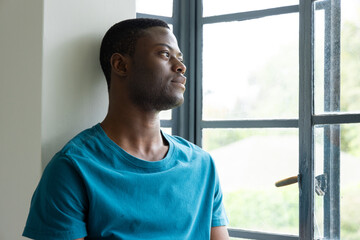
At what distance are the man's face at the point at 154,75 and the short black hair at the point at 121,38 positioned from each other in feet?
0.07

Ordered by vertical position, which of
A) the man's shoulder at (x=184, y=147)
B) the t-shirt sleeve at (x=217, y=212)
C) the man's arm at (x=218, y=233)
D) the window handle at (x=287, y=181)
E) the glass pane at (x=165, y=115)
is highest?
the glass pane at (x=165, y=115)

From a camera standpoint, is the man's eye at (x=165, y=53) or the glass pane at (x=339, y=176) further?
the glass pane at (x=339, y=176)

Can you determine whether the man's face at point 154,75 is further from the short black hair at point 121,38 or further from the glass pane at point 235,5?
the glass pane at point 235,5

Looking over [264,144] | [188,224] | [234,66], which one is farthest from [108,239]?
[234,66]

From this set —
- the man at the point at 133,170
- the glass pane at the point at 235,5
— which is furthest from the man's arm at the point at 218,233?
the glass pane at the point at 235,5

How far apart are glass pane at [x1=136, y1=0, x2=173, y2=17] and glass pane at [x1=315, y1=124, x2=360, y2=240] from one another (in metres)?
0.90

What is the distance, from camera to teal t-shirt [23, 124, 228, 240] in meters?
1.29

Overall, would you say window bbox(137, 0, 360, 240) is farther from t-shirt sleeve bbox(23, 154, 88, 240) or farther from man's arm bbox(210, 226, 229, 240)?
t-shirt sleeve bbox(23, 154, 88, 240)

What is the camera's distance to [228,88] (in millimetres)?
2242

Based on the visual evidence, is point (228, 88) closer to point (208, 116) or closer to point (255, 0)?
point (208, 116)

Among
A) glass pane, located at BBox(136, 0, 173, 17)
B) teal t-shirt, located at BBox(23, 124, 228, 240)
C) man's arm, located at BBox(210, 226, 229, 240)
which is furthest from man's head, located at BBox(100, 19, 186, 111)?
glass pane, located at BBox(136, 0, 173, 17)

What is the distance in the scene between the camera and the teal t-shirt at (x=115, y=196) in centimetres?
129

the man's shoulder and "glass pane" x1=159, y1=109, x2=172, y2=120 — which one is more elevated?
"glass pane" x1=159, y1=109, x2=172, y2=120

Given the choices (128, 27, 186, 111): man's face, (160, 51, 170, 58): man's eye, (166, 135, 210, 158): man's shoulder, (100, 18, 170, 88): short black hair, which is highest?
(100, 18, 170, 88): short black hair
